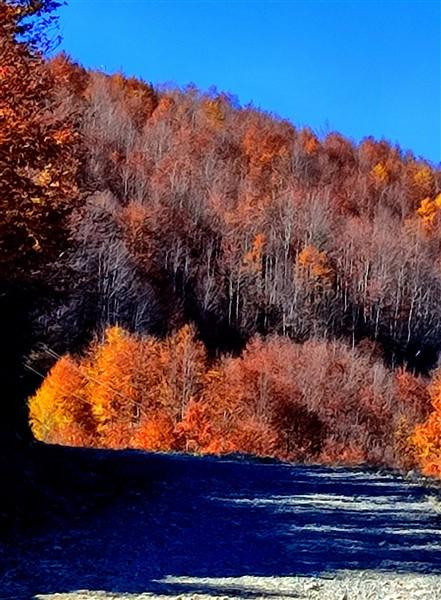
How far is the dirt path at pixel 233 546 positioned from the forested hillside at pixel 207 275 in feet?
14.1

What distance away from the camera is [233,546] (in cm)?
933

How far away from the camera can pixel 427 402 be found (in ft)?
177

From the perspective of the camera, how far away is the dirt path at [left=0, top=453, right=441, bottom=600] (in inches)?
285

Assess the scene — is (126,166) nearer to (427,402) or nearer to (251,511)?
(427,402)

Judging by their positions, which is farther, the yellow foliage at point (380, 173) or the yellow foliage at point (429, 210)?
the yellow foliage at point (380, 173)

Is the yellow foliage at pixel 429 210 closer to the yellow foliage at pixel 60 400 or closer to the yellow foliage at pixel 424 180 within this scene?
the yellow foliage at pixel 424 180

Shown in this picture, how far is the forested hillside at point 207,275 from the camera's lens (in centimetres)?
1369

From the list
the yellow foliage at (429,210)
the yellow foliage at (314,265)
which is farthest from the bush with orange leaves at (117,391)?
the yellow foliage at (429,210)

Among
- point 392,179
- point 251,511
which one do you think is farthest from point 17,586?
point 392,179

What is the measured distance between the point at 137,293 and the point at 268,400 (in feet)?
72.2

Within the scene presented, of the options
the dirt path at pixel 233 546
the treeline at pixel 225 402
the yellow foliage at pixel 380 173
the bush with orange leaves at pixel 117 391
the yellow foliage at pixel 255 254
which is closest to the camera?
the dirt path at pixel 233 546

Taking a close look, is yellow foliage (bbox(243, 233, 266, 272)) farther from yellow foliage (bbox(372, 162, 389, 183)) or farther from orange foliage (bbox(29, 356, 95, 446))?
orange foliage (bbox(29, 356, 95, 446))

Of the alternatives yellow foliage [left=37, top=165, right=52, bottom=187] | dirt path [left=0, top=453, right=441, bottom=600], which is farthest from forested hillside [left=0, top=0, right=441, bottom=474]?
dirt path [left=0, top=453, right=441, bottom=600]

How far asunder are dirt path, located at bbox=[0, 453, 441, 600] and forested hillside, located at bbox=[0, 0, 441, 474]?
430 cm
